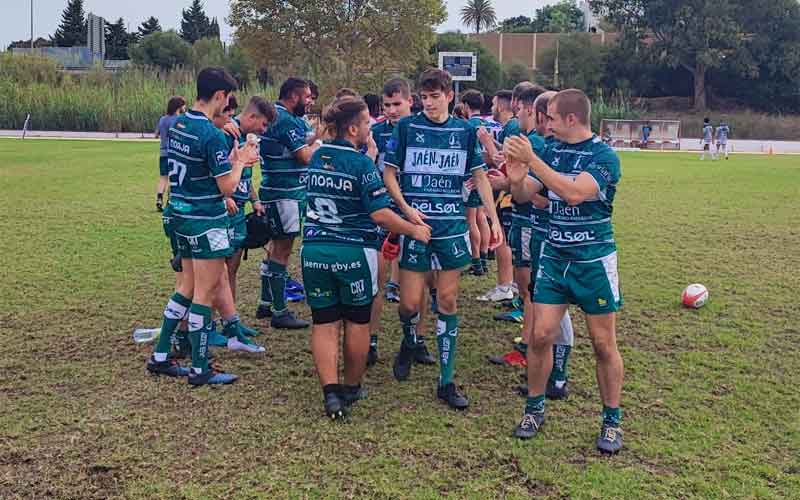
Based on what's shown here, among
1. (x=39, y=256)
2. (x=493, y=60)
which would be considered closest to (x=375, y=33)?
(x=493, y=60)

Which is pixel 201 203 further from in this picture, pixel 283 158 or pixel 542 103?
pixel 542 103

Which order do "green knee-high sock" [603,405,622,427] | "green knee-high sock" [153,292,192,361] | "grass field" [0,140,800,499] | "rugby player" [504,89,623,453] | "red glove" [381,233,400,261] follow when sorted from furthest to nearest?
"green knee-high sock" [153,292,192,361] → "red glove" [381,233,400,261] → "green knee-high sock" [603,405,622,427] → "rugby player" [504,89,623,453] → "grass field" [0,140,800,499]

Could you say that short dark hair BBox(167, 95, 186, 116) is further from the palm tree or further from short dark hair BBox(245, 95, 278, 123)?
the palm tree

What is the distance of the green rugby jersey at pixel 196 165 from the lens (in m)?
4.94

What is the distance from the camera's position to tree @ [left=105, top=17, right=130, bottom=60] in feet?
284

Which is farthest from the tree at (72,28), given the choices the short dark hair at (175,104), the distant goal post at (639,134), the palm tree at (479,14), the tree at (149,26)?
the short dark hair at (175,104)

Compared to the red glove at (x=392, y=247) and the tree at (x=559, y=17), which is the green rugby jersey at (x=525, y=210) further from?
the tree at (x=559, y=17)

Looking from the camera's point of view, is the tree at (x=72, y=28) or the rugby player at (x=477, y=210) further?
the tree at (x=72, y=28)

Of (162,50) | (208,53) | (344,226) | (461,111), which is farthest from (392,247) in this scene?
(162,50)

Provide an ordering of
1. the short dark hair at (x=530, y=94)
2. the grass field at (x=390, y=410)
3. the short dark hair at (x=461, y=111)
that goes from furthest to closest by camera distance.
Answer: the short dark hair at (x=461, y=111) < the short dark hair at (x=530, y=94) < the grass field at (x=390, y=410)

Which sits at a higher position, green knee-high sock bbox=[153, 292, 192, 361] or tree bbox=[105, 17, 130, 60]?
tree bbox=[105, 17, 130, 60]

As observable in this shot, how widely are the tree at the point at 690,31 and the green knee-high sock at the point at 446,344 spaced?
58140mm

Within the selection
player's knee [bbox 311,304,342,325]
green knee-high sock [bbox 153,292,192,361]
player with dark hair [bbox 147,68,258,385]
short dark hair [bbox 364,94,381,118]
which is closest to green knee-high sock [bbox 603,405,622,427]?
player's knee [bbox 311,304,342,325]

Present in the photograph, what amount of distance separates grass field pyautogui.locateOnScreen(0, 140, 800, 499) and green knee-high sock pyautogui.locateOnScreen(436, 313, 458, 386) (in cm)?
22
